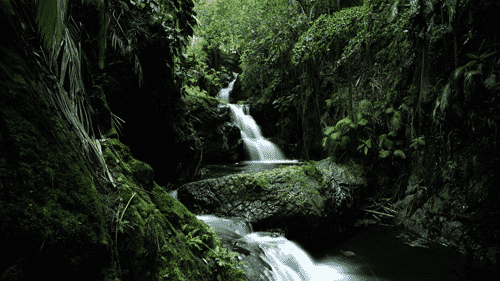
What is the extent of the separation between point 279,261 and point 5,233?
3.47m

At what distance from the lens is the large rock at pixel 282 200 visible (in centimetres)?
476

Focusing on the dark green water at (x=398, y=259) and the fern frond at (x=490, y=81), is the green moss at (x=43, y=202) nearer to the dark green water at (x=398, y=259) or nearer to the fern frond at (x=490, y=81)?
the dark green water at (x=398, y=259)

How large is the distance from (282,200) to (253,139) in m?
8.07

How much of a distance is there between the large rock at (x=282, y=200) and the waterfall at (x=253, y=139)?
6.26m

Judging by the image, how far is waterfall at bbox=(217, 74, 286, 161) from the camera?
12.1 m

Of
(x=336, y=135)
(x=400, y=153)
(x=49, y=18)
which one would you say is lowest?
(x=400, y=153)

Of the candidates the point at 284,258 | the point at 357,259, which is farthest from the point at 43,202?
the point at 357,259

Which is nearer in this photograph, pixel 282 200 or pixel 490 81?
pixel 490 81

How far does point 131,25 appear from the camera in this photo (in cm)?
394

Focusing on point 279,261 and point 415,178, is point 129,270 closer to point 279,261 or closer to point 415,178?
point 279,261

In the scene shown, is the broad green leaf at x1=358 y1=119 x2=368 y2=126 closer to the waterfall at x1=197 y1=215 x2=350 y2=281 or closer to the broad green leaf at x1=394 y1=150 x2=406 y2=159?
the broad green leaf at x1=394 y1=150 x2=406 y2=159

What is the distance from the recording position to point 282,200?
4.94 m

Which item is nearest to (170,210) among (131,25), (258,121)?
(131,25)

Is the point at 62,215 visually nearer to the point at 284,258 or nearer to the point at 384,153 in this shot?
the point at 284,258
